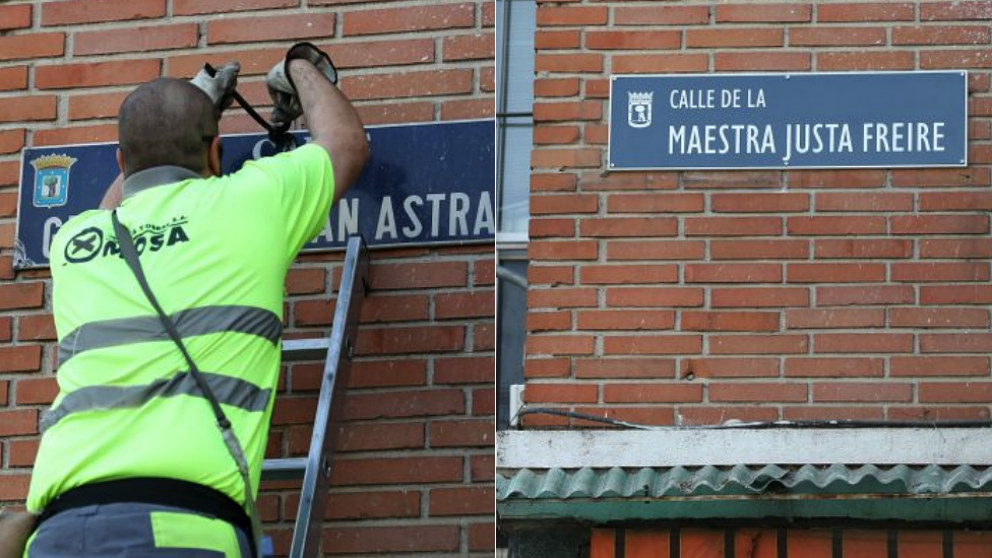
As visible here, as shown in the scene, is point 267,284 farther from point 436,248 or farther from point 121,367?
point 436,248

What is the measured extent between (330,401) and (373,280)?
559 mm

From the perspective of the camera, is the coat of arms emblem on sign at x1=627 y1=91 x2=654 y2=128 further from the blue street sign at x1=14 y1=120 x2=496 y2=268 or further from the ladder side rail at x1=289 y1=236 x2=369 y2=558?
the ladder side rail at x1=289 y1=236 x2=369 y2=558

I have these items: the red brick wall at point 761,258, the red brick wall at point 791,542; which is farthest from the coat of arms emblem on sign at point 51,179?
the red brick wall at point 791,542

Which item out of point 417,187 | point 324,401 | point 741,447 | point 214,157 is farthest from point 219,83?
point 741,447

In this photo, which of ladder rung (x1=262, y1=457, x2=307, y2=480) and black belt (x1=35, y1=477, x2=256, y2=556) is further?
ladder rung (x1=262, y1=457, x2=307, y2=480)

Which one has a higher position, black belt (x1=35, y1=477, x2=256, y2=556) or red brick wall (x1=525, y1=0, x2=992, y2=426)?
red brick wall (x1=525, y1=0, x2=992, y2=426)

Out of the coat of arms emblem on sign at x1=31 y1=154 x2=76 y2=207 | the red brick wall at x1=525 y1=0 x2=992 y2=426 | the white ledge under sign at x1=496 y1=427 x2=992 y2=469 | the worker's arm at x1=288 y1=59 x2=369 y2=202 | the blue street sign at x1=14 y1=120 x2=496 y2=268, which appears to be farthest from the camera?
the red brick wall at x1=525 y1=0 x2=992 y2=426

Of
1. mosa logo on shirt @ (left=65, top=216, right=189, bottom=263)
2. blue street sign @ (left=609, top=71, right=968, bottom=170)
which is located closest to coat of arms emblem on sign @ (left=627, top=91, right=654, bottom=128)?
blue street sign @ (left=609, top=71, right=968, bottom=170)

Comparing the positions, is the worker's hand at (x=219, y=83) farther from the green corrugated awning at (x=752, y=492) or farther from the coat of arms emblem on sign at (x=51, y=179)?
the green corrugated awning at (x=752, y=492)

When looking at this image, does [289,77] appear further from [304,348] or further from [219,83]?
[304,348]

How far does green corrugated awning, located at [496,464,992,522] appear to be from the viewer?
624 centimetres

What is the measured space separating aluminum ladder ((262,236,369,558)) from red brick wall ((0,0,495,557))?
0.52 feet

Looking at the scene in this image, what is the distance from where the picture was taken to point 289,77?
15.7 ft

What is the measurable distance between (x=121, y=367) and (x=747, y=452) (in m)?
3.03
